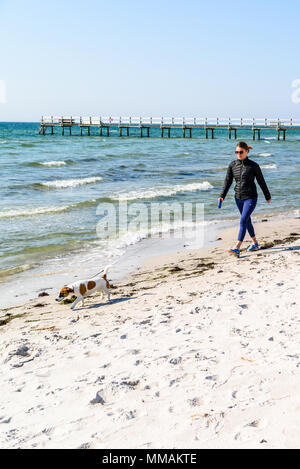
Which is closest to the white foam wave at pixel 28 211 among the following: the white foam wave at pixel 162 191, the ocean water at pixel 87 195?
the ocean water at pixel 87 195

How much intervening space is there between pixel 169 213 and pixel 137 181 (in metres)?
7.00

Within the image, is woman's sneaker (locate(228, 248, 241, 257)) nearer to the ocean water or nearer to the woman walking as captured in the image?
the woman walking

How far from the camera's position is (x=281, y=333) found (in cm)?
379

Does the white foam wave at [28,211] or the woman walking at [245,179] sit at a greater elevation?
the woman walking at [245,179]

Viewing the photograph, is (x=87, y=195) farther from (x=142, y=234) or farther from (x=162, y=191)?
(x=142, y=234)

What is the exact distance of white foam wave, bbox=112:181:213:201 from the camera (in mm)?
15247

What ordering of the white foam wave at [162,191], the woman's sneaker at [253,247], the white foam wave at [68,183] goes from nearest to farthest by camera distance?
1. the woman's sneaker at [253,247]
2. the white foam wave at [162,191]
3. the white foam wave at [68,183]

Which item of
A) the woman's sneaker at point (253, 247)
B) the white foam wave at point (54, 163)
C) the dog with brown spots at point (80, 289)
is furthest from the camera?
the white foam wave at point (54, 163)

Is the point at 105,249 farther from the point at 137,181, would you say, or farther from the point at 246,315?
the point at 137,181

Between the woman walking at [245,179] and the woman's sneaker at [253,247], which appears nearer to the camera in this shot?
the woman walking at [245,179]

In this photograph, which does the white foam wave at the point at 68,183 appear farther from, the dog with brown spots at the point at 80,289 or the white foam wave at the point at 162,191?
the dog with brown spots at the point at 80,289

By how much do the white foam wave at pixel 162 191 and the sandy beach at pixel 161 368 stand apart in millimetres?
9525

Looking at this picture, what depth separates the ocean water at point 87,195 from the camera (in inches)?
354

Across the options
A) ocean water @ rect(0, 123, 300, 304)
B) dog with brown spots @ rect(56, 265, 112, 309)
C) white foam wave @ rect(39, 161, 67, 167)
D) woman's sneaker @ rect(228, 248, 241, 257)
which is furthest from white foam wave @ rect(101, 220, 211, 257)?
white foam wave @ rect(39, 161, 67, 167)
